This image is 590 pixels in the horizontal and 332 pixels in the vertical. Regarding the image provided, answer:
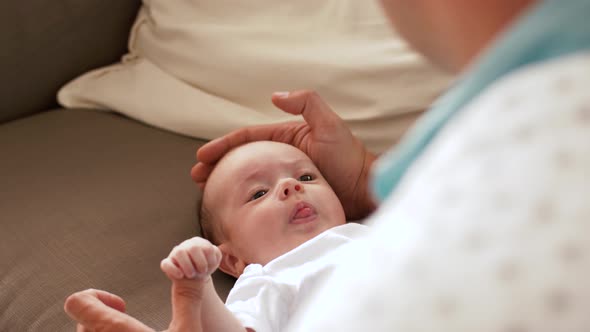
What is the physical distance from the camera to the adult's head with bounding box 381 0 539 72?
1.11 ft

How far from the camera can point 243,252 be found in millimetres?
1108

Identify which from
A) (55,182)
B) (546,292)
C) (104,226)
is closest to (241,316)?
(104,226)

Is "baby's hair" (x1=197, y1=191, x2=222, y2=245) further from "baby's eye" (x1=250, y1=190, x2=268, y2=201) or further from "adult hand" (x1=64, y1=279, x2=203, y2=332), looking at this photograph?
"adult hand" (x1=64, y1=279, x2=203, y2=332)

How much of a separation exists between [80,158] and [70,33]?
1.18 feet

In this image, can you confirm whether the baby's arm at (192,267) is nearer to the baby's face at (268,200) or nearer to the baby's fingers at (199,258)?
the baby's fingers at (199,258)

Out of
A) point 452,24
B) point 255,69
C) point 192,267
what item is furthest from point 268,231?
point 452,24

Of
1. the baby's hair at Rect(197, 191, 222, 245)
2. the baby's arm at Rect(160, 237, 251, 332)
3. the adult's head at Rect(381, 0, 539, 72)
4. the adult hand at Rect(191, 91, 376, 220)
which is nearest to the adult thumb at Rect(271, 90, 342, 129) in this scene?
the adult hand at Rect(191, 91, 376, 220)

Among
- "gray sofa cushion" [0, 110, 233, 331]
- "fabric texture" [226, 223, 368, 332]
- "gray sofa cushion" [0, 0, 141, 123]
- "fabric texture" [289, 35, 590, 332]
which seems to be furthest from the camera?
"gray sofa cushion" [0, 0, 141, 123]

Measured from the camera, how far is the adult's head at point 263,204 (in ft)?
3.55

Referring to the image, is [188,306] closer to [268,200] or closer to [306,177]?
[268,200]

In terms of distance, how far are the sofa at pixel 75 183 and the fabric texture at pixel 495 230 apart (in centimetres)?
71

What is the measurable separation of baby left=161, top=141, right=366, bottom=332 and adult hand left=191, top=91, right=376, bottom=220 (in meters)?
0.04

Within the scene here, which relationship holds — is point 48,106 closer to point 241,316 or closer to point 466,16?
point 241,316

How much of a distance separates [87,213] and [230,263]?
0.27 m
